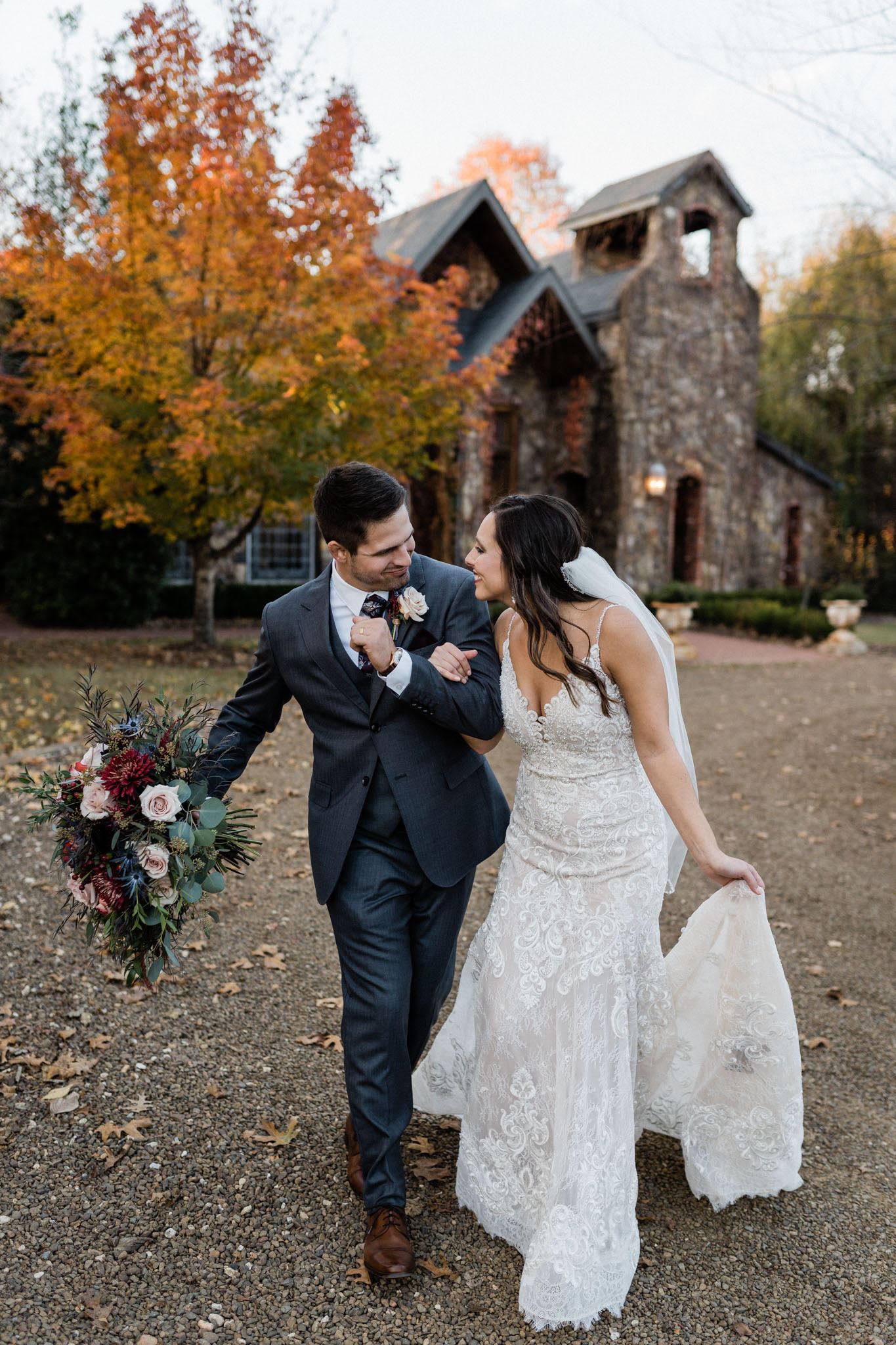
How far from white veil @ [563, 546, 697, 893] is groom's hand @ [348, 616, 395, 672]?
54cm

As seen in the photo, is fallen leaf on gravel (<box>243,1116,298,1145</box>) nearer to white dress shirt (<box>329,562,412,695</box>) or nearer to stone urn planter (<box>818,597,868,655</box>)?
white dress shirt (<box>329,562,412,695</box>)

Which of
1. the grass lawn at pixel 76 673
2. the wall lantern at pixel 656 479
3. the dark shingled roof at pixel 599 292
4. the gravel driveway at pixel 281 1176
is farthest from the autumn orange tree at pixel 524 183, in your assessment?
the gravel driveway at pixel 281 1176

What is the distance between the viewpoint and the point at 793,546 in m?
25.1

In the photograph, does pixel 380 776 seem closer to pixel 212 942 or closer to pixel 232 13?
pixel 212 942

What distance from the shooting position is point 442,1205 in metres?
3.10

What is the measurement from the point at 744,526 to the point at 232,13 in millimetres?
15147

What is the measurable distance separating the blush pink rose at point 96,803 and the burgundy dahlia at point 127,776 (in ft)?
0.07

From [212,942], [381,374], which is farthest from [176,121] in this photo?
[212,942]

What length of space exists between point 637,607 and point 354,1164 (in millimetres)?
1832

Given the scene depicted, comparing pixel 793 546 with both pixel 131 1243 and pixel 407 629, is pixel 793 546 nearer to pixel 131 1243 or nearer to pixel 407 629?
pixel 407 629

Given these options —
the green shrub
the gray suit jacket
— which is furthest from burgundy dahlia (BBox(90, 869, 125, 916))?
the green shrub

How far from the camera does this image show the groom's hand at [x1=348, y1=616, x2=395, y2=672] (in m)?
2.64

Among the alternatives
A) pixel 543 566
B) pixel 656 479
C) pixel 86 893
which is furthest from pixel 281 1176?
pixel 656 479

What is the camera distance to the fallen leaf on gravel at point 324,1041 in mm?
4102
